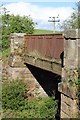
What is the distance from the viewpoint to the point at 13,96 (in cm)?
2036

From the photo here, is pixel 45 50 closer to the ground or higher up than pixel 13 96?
higher up

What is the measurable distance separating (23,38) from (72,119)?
1255 centimetres

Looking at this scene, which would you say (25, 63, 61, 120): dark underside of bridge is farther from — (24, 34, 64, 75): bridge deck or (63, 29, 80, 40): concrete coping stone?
(63, 29, 80, 40): concrete coping stone

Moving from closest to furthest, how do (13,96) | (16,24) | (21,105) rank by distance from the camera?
1. (13,96)
2. (21,105)
3. (16,24)

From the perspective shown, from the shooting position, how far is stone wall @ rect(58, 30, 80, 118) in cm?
1124

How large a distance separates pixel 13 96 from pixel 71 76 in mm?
9305

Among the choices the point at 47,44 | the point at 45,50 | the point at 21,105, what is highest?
the point at 47,44

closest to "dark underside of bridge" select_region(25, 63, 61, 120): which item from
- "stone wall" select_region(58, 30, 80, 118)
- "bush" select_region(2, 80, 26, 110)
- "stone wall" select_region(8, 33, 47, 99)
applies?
"stone wall" select_region(8, 33, 47, 99)

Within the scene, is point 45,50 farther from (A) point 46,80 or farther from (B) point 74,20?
Result: (B) point 74,20

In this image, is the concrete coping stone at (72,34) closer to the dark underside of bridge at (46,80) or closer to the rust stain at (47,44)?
the rust stain at (47,44)

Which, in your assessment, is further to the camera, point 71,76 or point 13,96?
point 13,96

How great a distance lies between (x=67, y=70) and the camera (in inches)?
480

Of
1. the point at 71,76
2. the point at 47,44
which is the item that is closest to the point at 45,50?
the point at 47,44

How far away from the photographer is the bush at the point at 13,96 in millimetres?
20219
